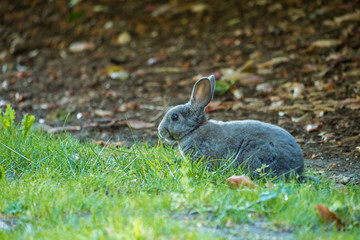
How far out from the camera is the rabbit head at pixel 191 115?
5.34 m

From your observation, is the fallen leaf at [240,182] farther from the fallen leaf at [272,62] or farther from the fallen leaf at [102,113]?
the fallen leaf at [272,62]

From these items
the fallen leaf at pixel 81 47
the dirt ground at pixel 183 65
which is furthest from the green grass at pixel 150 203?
the fallen leaf at pixel 81 47

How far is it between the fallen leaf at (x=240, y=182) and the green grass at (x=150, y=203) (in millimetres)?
86

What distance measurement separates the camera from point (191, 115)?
542 cm

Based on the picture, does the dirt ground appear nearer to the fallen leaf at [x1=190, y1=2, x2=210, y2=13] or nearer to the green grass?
the fallen leaf at [x1=190, y1=2, x2=210, y2=13]

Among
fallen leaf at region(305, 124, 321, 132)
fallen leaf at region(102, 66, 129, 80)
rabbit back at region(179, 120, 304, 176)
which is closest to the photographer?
rabbit back at region(179, 120, 304, 176)

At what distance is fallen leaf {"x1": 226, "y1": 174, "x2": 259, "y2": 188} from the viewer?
13.9 ft

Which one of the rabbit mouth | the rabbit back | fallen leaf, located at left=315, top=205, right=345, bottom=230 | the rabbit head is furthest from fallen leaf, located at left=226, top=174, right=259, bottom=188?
the rabbit mouth

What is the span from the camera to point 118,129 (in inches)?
295

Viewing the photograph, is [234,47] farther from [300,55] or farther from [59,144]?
[59,144]

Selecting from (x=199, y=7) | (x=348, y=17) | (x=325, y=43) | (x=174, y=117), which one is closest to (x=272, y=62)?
(x=325, y=43)

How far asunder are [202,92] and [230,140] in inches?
27.2

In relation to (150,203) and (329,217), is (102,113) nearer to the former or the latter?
(150,203)

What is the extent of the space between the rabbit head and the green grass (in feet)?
1.50
